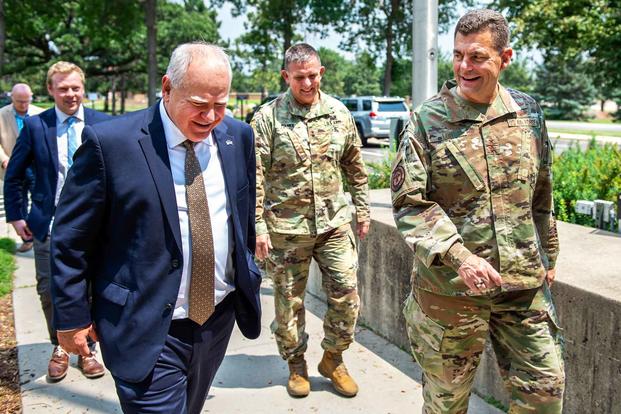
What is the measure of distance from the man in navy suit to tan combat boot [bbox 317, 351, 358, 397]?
148 cm

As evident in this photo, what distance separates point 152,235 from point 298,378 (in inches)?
80.8

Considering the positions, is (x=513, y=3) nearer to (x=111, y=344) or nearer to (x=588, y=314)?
(x=588, y=314)

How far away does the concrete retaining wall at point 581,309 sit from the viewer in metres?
2.92

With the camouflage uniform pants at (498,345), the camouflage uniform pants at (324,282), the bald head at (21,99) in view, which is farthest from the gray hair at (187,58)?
the bald head at (21,99)

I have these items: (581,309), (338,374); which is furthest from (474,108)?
(338,374)

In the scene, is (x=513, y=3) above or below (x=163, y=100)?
above

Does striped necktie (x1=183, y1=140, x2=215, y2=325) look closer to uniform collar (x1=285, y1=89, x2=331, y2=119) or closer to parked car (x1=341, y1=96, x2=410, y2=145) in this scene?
uniform collar (x1=285, y1=89, x2=331, y2=119)

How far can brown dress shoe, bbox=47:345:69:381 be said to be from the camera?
4219mm

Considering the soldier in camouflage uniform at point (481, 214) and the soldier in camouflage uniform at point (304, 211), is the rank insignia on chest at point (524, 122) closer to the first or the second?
the soldier in camouflage uniform at point (481, 214)

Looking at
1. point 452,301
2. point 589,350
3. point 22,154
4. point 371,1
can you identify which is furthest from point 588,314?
point 371,1

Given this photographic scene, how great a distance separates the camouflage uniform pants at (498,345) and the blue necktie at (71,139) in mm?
2573

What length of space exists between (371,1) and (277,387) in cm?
2927

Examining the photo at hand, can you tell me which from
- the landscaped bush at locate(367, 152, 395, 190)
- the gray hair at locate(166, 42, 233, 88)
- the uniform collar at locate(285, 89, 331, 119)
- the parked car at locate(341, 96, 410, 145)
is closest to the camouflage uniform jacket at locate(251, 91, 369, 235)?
the uniform collar at locate(285, 89, 331, 119)

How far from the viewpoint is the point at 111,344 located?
7.50ft
